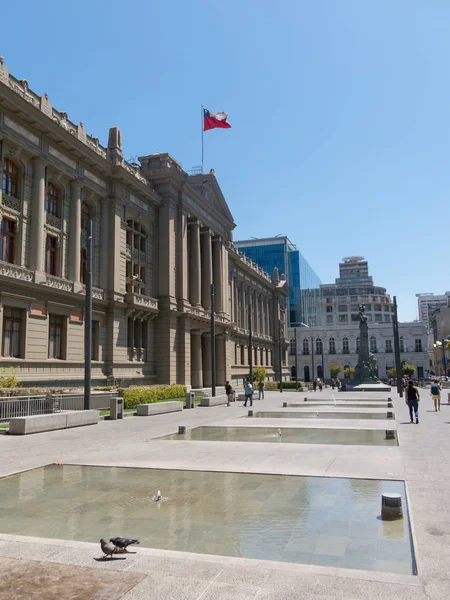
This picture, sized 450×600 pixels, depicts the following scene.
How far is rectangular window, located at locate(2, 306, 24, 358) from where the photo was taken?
92.3ft

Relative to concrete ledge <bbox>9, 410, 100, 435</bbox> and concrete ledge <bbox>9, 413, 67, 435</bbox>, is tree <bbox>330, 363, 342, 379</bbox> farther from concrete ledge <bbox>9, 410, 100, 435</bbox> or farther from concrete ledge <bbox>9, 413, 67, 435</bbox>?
concrete ledge <bbox>9, 413, 67, 435</bbox>

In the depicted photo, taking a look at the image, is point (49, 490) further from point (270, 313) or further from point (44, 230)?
point (270, 313)

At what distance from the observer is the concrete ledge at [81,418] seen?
21172 millimetres

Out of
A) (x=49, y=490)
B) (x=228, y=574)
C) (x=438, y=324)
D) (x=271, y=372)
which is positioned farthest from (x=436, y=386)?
(x=438, y=324)

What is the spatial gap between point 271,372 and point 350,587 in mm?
82728

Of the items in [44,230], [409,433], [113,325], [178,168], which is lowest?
[409,433]

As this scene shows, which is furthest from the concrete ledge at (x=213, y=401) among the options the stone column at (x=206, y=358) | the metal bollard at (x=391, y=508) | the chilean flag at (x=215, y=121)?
Result: the metal bollard at (x=391, y=508)

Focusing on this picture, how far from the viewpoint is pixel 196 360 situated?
50.2 m

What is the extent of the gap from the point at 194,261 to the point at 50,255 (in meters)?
19.3

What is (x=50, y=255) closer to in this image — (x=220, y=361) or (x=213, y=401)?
(x=213, y=401)

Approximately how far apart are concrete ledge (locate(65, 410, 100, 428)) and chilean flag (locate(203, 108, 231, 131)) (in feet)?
108

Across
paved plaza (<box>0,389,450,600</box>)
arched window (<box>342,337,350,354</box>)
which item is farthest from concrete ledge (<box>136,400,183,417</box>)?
arched window (<box>342,337,350,354</box>)

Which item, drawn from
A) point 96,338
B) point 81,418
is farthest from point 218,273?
point 81,418

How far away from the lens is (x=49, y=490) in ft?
31.9
